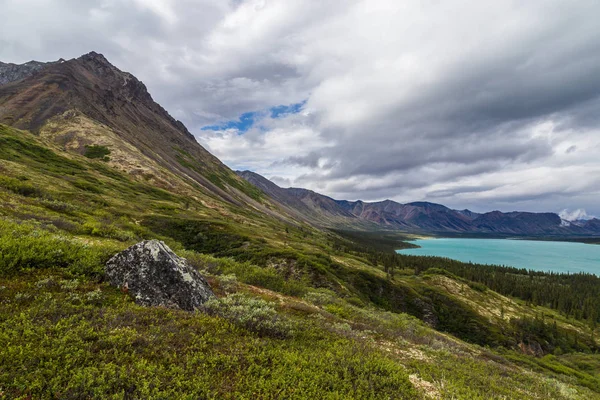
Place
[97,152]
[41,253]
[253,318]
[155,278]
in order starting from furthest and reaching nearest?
[97,152] < [155,278] < [41,253] < [253,318]

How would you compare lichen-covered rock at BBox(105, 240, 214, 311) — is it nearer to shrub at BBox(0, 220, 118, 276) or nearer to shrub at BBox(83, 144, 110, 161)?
shrub at BBox(0, 220, 118, 276)

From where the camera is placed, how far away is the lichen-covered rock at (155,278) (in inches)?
485

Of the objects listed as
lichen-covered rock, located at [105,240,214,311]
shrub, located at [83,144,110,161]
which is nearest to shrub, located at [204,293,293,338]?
lichen-covered rock, located at [105,240,214,311]

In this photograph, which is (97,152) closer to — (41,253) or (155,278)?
(41,253)

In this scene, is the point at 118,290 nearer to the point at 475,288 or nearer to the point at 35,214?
the point at 35,214

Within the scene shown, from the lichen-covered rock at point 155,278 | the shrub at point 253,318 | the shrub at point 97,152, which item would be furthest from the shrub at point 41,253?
the shrub at point 97,152

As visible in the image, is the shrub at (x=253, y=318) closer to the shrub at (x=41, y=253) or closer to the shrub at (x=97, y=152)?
the shrub at (x=41, y=253)

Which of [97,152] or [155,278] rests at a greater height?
[97,152]

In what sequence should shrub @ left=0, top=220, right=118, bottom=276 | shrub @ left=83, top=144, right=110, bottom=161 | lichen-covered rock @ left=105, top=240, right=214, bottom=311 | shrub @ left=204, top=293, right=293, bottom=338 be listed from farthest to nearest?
shrub @ left=83, top=144, right=110, bottom=161
lichen-covered rock @ left=105, top=240, right=214, bottom=311
shrub @ left=204, top=293, right=293, bottom=338
shrub @ left=0, top=220, right=118, bottom=276

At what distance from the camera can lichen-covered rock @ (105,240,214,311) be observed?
40.4 ft

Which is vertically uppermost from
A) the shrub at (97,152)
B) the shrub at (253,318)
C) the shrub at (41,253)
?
the shrub at (97,152)

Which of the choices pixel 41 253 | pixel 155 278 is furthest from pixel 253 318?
pixel 41 253

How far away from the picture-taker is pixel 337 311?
2100cm

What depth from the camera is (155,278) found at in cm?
1295
